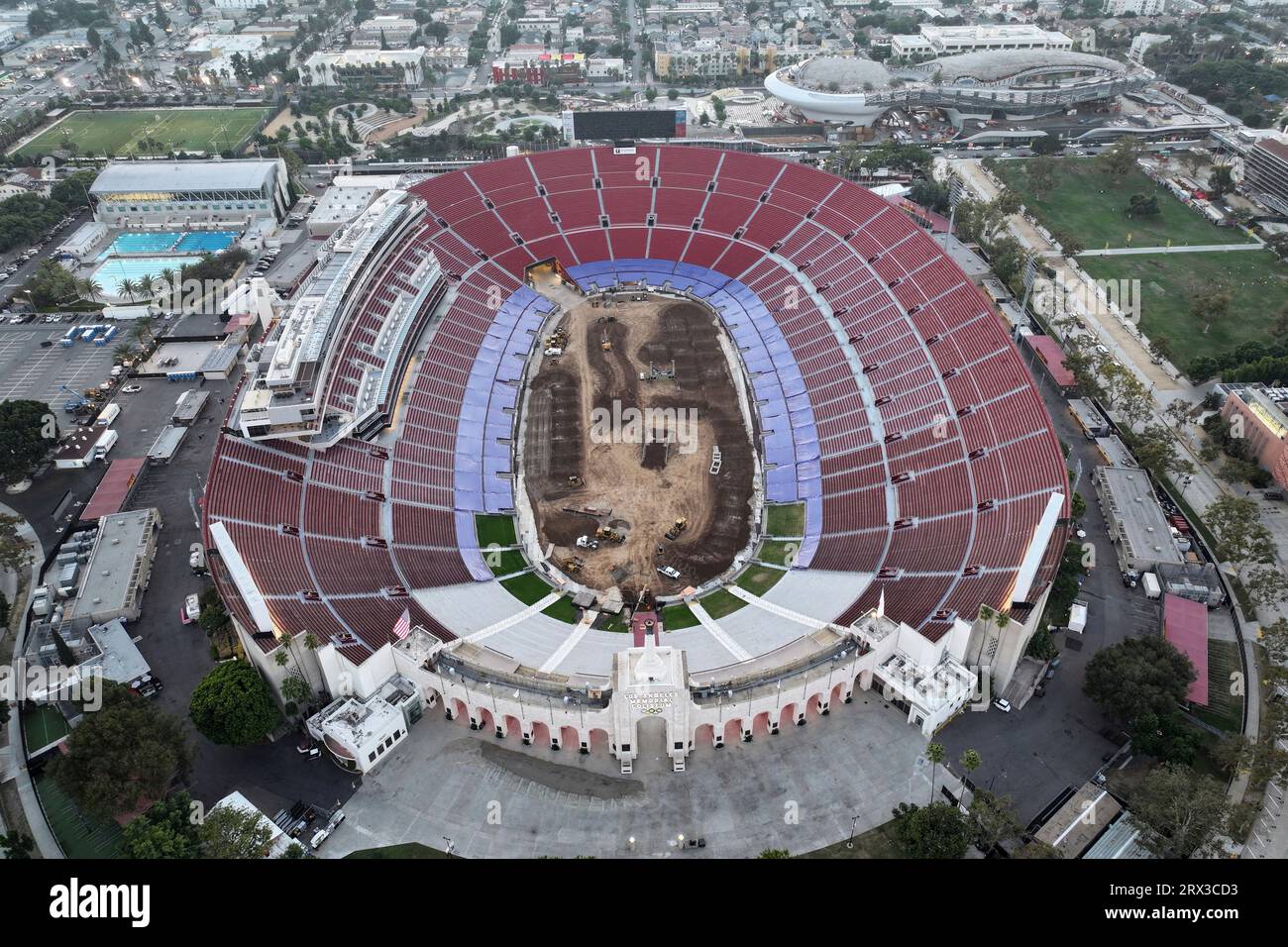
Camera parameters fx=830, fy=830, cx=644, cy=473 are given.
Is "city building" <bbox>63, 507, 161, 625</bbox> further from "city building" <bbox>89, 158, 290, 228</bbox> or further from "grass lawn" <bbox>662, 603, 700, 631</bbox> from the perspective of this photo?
"city building" <bbox>89, 158, 290, 228</bbox>

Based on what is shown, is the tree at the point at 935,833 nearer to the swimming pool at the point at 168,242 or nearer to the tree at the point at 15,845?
the tree at the point at 15,845

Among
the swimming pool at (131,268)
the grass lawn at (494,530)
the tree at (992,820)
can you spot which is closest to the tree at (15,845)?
the grass lawn at (494,530)

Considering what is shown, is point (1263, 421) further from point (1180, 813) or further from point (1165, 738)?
point (1180, 813)

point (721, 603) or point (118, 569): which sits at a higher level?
point (118, 569)

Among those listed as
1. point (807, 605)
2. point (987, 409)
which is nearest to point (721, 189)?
point (987, 409)

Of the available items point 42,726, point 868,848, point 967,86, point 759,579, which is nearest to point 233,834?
point 42,726

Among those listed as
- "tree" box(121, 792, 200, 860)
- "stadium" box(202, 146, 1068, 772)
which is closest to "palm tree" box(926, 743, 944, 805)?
"stadium" box(202, 146, 1068, 772)

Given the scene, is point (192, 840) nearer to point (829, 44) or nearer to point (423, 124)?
point (423, 124)
